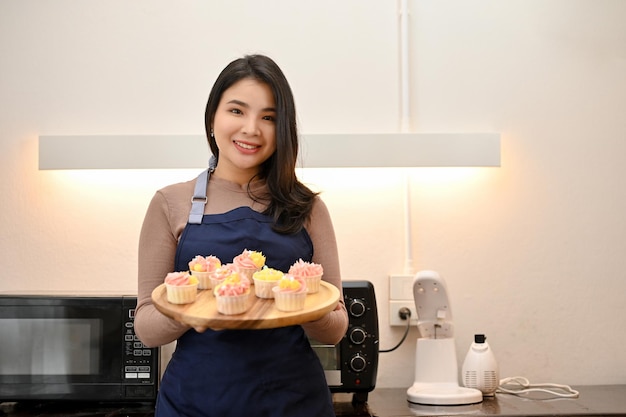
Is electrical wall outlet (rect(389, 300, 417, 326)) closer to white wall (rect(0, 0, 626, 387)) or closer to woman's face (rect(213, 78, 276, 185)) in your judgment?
white wall (rect(0, 0, 626, 387))

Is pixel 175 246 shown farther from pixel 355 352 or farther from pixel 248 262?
pixel 355 352

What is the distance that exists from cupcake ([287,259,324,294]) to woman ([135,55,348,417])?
2.7 inches

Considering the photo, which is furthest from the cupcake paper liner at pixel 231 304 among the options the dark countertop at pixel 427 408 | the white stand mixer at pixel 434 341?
the white stand mixer at pixel 434 341

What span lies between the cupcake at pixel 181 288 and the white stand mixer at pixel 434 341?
0.95 metres

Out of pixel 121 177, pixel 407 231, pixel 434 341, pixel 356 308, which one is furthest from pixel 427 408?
pixel 121 177

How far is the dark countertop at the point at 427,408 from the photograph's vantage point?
193 centimetres

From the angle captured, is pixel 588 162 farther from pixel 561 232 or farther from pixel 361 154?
pixel 361 154

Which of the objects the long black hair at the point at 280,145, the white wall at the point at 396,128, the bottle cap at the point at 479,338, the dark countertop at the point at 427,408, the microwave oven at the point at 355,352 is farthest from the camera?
the white wall at the point at 396,128

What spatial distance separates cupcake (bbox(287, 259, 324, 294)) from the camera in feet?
4.45

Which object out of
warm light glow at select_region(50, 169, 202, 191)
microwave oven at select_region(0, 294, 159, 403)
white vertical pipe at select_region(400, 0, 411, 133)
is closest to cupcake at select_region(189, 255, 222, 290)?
microwave oven at select_region(0, 294, 159, 403)

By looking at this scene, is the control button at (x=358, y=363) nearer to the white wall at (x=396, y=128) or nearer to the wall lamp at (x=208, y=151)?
the white wall at (x=396, y=128)

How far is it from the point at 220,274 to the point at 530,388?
129 centimetres

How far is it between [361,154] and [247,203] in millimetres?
723

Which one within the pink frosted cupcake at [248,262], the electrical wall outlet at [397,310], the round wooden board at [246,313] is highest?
the pink frosted cupcake at [248,262]
